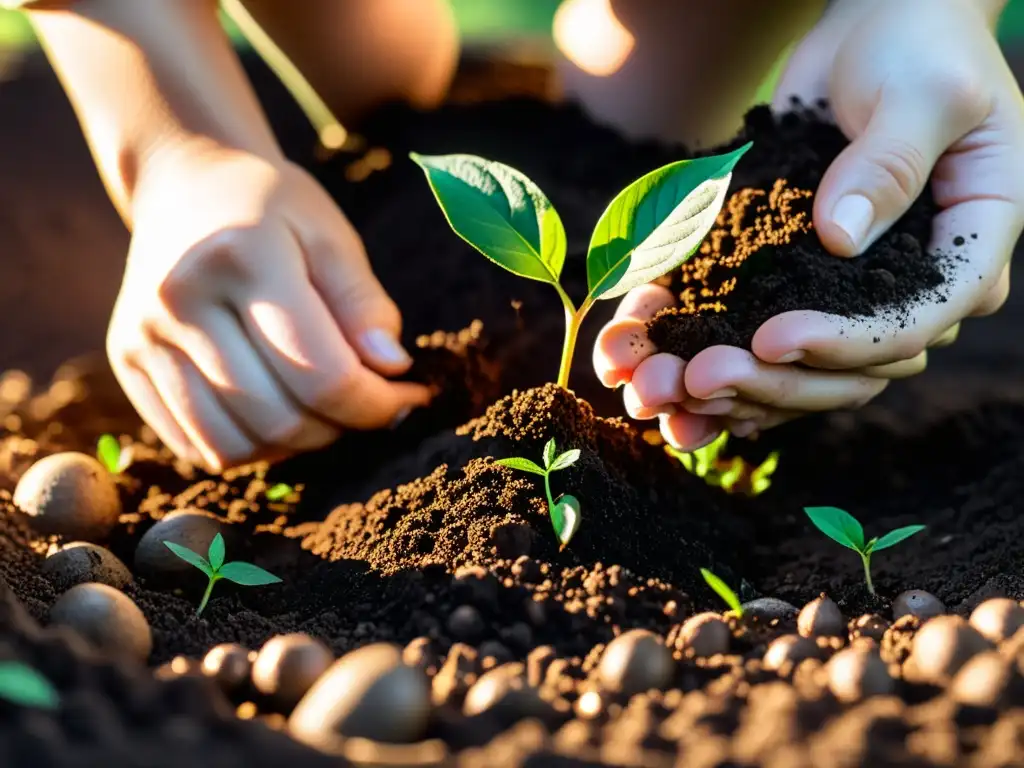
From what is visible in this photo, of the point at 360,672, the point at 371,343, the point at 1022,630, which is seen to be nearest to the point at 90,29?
the point at 371,343

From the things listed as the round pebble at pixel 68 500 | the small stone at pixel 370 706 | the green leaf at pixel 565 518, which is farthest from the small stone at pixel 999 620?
the round pebble at pixel 68 500

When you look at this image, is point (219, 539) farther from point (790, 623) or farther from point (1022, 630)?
point (1022, 630)

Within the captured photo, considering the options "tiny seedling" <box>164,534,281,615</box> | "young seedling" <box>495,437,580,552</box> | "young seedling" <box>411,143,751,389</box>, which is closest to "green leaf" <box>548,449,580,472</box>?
"young seedling" <box>495,437,580,552</box>

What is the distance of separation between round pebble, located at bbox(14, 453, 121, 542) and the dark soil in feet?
0.08

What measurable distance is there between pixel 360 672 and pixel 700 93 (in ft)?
5.47

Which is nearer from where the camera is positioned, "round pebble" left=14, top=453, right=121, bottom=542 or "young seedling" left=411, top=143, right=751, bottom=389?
"young seedling" left=411, top=143, right=751, bottom=389

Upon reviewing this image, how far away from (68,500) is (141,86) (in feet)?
2.24

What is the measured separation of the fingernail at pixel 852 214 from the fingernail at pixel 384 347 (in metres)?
0.59

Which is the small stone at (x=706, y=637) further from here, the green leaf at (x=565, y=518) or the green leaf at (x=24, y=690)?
the green leaf at (x=24, y=690)

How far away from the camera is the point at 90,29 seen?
4.96 ft

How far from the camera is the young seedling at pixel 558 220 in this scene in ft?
3.13

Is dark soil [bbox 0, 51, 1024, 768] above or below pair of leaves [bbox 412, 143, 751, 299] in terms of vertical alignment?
below

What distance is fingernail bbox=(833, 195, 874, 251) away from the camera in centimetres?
108

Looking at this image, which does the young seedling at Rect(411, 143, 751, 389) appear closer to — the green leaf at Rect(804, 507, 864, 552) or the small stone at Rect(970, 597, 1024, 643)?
the green leaf at Rect(804, 507, 864, 552)
